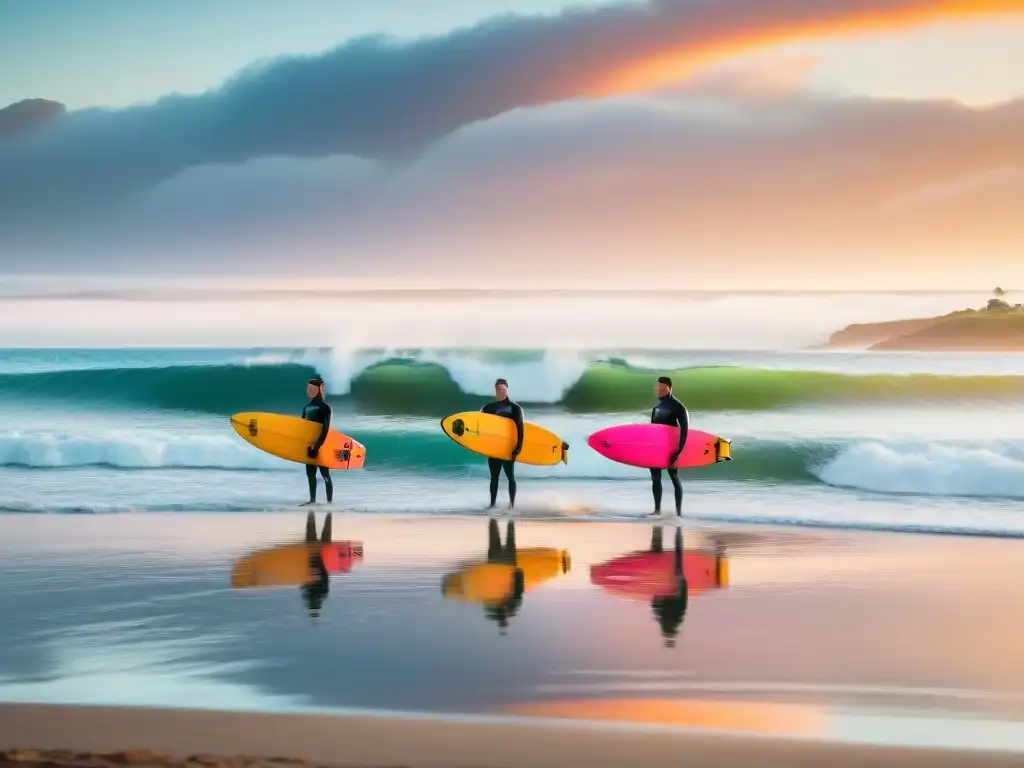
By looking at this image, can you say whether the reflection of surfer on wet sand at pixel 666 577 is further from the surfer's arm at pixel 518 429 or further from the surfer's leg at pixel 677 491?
the surfer's arm at pixel 518 429

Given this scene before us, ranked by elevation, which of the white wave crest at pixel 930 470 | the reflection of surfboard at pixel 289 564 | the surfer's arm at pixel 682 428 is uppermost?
the surfer's arm at pixel 682 428

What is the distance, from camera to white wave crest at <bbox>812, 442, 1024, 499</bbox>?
53.5 ft

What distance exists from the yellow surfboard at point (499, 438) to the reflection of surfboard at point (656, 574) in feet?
A: 12.9

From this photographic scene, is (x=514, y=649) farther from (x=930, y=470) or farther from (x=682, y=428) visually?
(x=930, y=470)

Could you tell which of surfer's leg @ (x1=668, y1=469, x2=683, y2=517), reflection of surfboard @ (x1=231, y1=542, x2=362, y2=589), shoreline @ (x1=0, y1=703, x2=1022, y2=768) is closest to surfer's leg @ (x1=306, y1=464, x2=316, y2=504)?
reflection of surfboard @ (x1=231, y1=542, x2=362, y2=589)

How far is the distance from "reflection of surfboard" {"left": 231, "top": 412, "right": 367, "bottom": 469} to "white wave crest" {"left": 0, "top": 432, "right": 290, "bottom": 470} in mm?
4076

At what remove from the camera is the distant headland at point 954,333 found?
119 ft

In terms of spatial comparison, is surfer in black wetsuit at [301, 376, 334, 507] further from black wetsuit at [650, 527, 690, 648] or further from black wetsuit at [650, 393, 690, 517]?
black wetsuit at [650, 527, 690, 648]

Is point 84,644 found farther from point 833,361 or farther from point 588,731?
point 833,361

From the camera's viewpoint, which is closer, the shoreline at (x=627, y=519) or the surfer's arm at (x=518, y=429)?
the shoreline at (x=627, y=519)

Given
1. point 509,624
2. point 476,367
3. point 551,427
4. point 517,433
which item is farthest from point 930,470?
point 476,367

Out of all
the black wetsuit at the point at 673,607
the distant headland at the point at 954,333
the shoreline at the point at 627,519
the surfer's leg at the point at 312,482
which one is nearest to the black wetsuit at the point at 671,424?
the shoreline at the point at 627,519

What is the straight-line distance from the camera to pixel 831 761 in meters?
4.82

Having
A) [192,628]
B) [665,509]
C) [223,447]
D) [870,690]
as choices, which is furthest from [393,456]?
[870,690]
